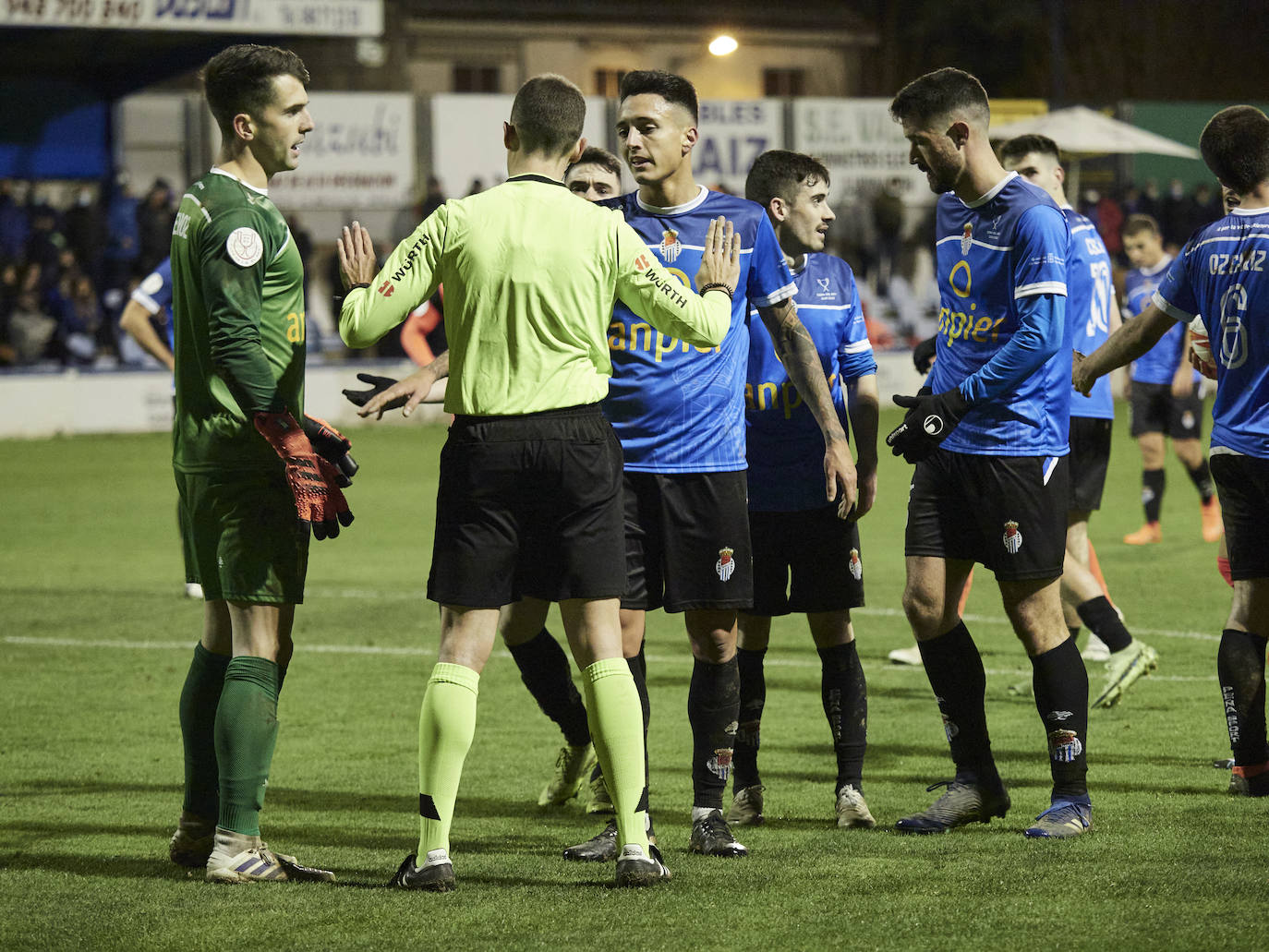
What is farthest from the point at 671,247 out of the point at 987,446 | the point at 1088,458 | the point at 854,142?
the point at 854,142

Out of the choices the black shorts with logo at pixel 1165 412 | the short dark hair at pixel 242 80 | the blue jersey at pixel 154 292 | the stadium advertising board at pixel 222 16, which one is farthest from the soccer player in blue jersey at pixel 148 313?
the stadium advertising board at pixel 222 16

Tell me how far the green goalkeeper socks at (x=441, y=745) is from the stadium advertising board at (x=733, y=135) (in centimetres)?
2536

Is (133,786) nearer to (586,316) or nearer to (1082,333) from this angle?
(586,316)

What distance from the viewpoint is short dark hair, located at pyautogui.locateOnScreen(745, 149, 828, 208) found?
19.6 ft

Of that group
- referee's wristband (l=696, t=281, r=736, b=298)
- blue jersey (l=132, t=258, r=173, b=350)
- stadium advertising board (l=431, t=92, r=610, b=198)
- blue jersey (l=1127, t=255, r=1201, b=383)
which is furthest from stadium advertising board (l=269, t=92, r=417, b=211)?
referee's wristband (l=696, t=281, r=736, b=298)

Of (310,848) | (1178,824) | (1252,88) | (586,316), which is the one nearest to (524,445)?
(586,316)

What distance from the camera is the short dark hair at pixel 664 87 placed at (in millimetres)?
5164

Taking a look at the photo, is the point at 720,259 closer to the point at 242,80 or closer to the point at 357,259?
the point at 357,259

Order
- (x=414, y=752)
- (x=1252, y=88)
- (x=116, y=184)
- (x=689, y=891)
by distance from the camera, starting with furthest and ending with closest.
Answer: (x=1252, y=88), (x=116, y=184), (x=414, y=752), (x=689, y=891)

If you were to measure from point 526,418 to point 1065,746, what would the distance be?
1991 mm

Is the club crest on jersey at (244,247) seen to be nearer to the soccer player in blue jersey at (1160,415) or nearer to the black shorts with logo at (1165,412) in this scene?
the soccer player in blue jersey at (1160,415)

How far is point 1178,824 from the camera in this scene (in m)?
5.31

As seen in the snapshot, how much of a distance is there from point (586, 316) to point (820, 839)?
1797 millimetres

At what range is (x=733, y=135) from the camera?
30109 mm
